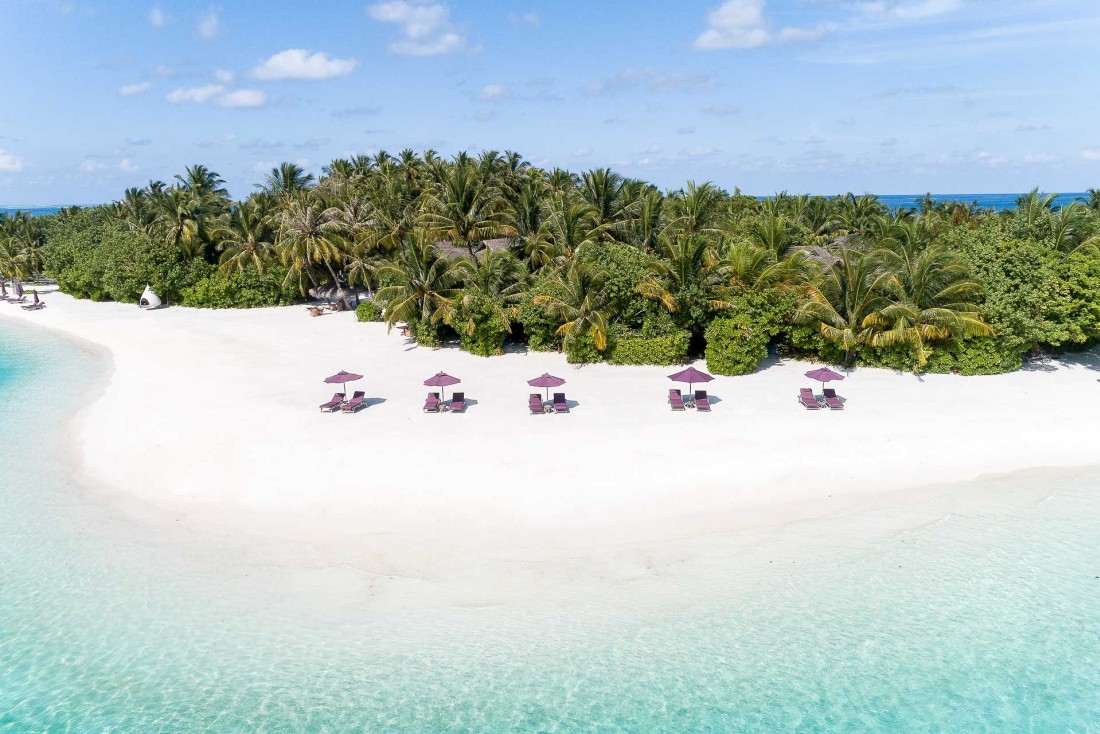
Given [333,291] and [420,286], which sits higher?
[420,286]

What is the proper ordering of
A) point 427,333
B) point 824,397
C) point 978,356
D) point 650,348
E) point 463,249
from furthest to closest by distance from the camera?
point 463,249 → point 427,333 → point 650,348 → point 978,356 → point 824,397

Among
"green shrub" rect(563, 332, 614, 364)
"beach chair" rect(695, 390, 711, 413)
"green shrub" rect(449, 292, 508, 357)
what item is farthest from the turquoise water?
"green shrub" rect(449, 292, 508, 357)

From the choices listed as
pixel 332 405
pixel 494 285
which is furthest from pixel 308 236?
pixel 332 405

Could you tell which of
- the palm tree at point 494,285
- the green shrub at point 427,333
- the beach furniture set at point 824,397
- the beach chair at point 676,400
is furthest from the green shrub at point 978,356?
the green shrub at point 427,333

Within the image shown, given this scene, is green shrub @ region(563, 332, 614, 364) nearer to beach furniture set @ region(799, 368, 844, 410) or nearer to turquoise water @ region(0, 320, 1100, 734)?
beach furniture set @ region(799, 368, 844, 410)

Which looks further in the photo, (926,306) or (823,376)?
(926,306)

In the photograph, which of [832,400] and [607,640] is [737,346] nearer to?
[832,400]

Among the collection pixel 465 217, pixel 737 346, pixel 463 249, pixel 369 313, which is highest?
pixel 465 217
